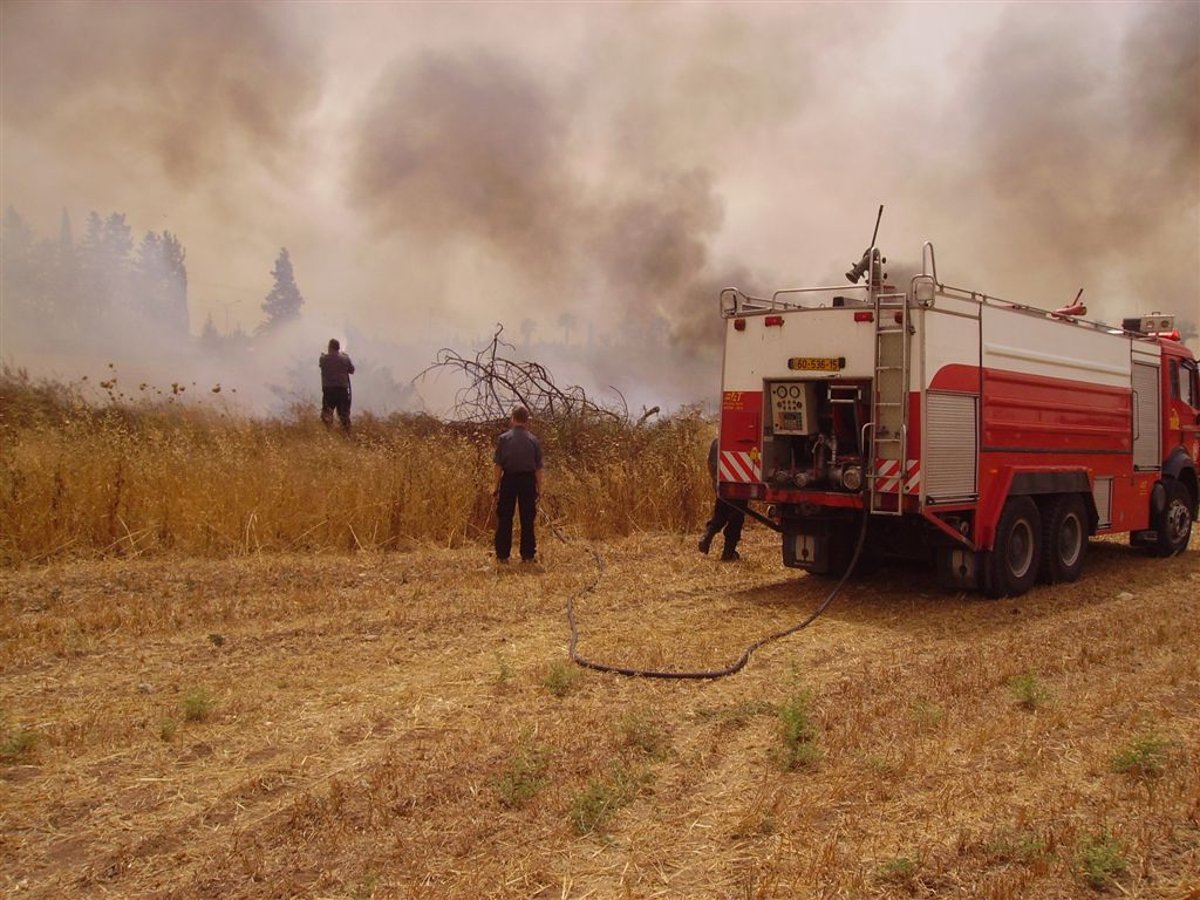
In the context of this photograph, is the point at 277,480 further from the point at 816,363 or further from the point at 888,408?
the point at 888,408

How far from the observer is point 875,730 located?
16.0 feet

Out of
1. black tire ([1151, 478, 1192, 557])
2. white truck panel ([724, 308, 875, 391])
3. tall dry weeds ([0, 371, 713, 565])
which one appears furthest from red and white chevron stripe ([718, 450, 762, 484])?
black tire ([1151, 478, 1192, 557])

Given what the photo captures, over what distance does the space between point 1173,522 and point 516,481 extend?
285 inches

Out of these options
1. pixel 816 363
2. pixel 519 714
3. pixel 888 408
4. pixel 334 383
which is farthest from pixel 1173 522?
pixel 334 383

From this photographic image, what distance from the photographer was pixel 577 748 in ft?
15.1

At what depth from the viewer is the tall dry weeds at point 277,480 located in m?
9.43

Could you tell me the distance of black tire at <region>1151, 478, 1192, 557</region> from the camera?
11.0m

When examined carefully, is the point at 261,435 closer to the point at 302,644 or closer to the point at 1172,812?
the point at 302,644

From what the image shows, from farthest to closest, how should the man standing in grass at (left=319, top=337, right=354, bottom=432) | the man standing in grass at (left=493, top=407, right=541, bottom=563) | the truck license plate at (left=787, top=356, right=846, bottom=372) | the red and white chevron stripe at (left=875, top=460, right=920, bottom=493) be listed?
the man standing in grass at (left=319, top=337, right=354, bottom=432) → the man standing in grass at (left=493, top=407, right=541, bottom=563) → the truck license plate at (left=787, top=356, right=846, bottom=372) → the red and white chevron stripe at (left=875, top=460, right=920, bottom=493)

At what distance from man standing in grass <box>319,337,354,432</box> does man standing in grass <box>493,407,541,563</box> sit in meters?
5.57

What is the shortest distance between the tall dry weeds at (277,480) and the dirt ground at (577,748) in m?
1.39

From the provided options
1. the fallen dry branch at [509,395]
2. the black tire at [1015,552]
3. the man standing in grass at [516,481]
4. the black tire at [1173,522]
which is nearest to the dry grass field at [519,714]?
the black tire at [1015,552]

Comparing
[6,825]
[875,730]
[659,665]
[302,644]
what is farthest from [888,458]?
[6,825]

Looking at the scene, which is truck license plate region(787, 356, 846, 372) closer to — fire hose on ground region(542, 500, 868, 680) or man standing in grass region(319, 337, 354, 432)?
fire hose on ground region(542, 500, 868, 680)
